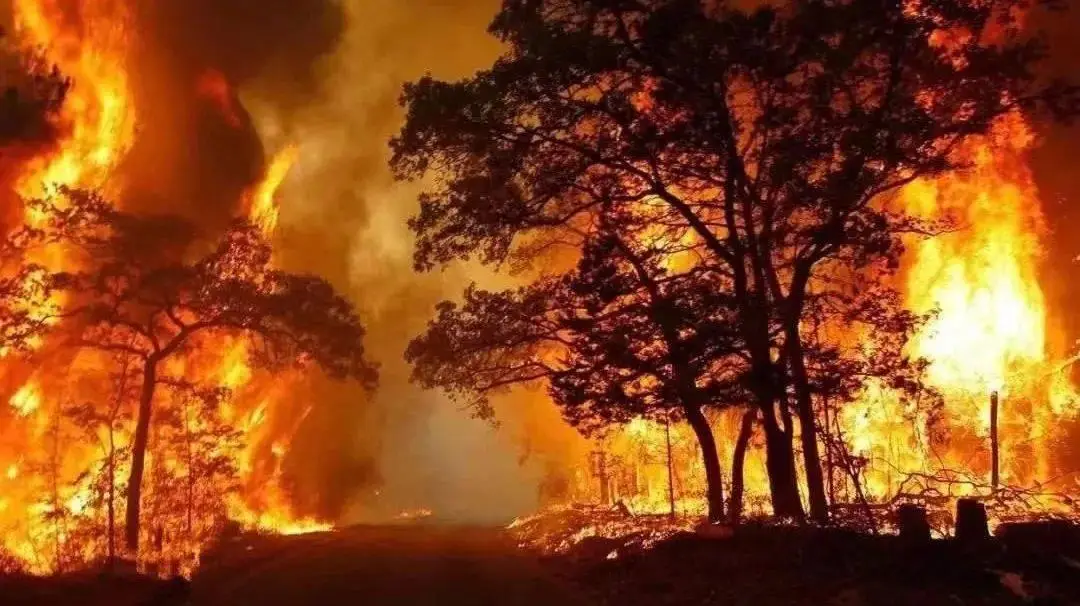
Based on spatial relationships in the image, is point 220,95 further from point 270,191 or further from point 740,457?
point 740,457

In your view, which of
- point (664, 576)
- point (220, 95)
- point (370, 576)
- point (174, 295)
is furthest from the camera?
point (220, 95)

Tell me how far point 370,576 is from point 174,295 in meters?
13.6

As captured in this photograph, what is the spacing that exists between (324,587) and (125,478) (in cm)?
1931

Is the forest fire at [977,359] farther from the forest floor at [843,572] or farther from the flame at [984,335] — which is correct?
the forest floor at [843,572]

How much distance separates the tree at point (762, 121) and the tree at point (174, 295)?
996 cm

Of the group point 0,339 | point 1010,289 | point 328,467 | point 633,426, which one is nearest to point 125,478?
point 0,339

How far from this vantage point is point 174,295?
23.7 meters

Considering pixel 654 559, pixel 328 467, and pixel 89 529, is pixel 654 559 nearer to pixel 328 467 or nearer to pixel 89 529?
pixel 89 529

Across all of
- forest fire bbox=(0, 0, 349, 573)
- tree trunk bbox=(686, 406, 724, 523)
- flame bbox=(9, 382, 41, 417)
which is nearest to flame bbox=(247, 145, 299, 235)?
forest fire bbox=(0, 0, 349, 573)

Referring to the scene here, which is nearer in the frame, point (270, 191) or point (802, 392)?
point (802, 392)

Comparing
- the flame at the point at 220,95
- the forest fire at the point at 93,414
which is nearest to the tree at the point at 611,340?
the forest fire at the point at 93,414

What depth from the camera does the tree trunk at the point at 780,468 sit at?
1658 centimetres

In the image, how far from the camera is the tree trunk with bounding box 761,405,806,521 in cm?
1658

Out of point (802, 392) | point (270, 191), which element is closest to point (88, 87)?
point (270, 191)
